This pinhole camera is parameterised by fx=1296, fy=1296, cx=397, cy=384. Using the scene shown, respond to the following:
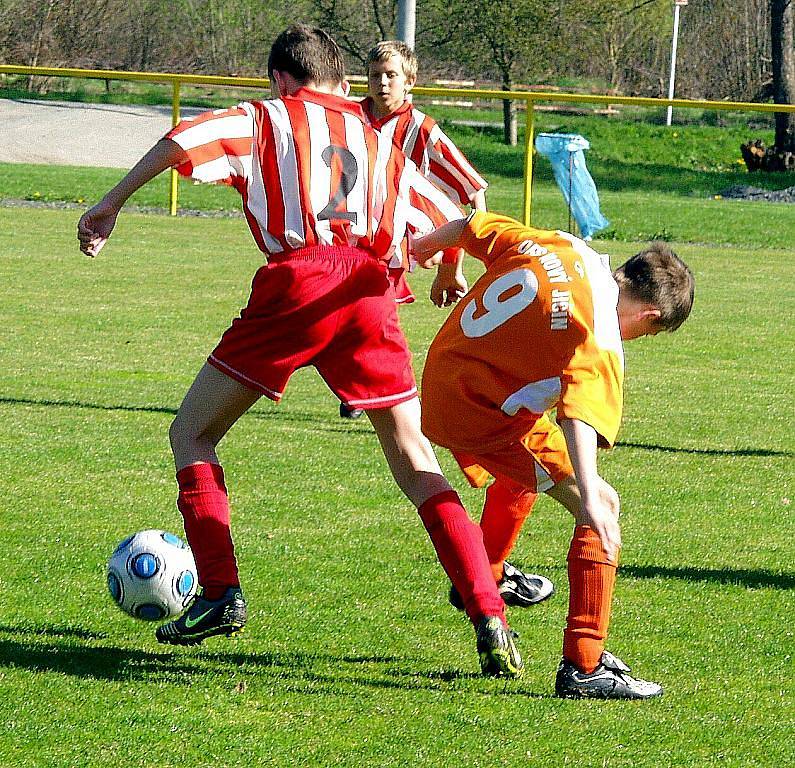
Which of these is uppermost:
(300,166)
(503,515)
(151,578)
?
(300,166)

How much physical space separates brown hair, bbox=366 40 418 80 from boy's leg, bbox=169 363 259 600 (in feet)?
9.68

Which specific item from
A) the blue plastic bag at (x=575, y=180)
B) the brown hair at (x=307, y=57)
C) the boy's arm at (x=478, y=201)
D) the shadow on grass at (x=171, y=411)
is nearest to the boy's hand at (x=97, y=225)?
the brown hair at (x=307, y=57)

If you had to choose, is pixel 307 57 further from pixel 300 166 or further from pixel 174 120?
pixel 174 120

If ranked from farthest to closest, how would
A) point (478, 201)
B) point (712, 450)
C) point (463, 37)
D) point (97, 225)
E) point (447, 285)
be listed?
point (463, 37) < point (712, 450) < point (478, 201) < point (447, 285) < point (97, 225)

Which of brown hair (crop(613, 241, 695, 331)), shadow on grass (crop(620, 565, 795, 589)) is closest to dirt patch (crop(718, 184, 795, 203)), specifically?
shadow on grass (crop(620, 565, 795, 589))

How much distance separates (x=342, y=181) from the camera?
3654 millimetres

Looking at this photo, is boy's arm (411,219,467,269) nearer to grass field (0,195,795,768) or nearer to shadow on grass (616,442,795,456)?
grass field (0,195,795,768)

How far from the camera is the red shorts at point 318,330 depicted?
3607 millimetres

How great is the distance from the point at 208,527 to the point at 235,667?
0.41 m

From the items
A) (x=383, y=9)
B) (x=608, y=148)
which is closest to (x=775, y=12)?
(x=608, y=148)

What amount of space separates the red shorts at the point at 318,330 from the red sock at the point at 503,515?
0.59m

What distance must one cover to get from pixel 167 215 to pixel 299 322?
15351 millimetres

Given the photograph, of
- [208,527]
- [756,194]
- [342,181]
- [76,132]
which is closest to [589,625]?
[208,527]

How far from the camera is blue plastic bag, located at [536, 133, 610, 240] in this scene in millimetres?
17656
